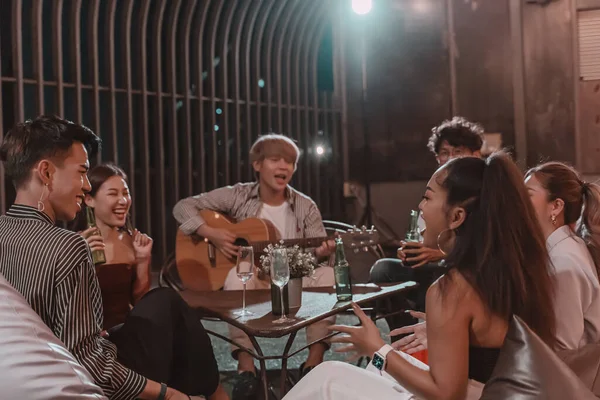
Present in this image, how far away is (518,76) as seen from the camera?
6.80 m

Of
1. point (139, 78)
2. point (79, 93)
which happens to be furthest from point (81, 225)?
point (139, 78)

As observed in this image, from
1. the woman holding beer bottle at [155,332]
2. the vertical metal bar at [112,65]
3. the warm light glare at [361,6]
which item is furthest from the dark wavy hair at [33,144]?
the warm light glare at [361,6]

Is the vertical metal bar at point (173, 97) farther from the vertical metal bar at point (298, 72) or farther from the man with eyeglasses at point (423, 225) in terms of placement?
the man with eyeglasses at point (423, 225)

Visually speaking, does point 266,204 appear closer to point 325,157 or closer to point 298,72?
point 298,72

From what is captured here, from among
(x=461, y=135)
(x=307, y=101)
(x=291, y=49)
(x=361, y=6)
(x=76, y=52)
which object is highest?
(x=361, y=6)

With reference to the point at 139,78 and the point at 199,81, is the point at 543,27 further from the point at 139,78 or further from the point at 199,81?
the point at 139,78

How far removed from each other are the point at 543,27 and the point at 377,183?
227 centimetres

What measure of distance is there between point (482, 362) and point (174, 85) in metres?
5.13

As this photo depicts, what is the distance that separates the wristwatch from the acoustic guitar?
2.25m

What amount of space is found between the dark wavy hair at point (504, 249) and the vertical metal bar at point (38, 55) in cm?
431

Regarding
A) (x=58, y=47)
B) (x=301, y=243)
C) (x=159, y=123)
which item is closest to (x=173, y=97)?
(x=159, y=123)

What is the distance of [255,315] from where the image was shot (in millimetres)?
2951

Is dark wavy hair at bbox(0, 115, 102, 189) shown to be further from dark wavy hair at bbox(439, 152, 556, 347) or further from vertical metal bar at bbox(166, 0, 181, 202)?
vertical metal bar at bbox(166, 0, 181, 202)

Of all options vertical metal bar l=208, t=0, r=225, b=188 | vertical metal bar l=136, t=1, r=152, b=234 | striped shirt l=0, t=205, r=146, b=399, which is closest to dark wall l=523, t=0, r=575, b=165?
vertical metal bar l=208, t=0, r=225, b=188
